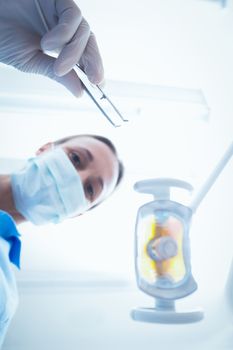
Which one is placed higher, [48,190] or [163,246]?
[48,190]

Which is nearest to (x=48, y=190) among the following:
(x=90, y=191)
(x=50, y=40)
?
(x=90, y=191)

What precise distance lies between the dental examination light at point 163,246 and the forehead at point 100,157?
35 centimetres

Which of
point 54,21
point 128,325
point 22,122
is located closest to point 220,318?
point 128,325

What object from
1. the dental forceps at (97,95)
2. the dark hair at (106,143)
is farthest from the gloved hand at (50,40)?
the dark hair at (106,143)

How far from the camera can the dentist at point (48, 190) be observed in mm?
1354

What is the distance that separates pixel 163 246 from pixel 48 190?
0.45 meters

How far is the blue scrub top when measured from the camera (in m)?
1.34

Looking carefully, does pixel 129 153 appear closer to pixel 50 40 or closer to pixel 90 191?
pixel 90 191

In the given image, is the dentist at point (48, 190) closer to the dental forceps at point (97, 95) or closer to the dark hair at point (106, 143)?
the dark hair at point (106, 143)

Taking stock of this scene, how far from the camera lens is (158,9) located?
45.1 inches

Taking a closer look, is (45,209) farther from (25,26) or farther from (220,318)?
(220,318)

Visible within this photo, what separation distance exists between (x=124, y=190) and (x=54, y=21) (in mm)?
661

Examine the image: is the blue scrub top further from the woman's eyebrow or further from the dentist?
the woman's eyebrow

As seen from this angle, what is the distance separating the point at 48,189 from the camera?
4.49 ft
